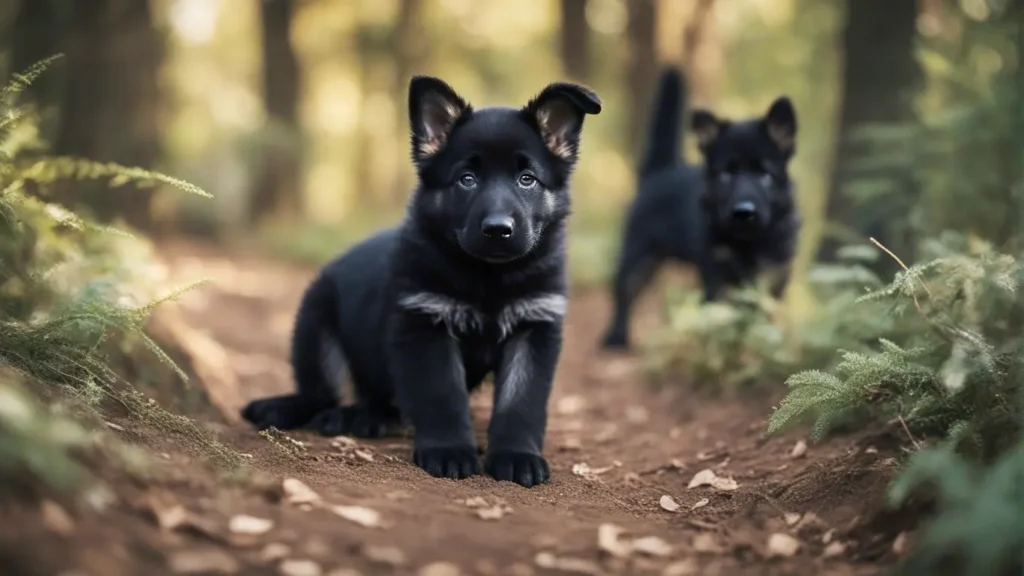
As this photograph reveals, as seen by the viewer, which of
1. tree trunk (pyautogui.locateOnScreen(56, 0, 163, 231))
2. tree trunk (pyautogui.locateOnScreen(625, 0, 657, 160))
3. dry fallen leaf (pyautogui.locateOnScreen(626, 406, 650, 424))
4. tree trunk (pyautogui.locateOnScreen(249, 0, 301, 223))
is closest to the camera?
dry fallen leaf (pyautogui.locateOnScreen(626, 406, 650, 424))

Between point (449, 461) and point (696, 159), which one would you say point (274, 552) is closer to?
point (449, 461)

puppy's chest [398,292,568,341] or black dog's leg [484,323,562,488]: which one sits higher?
puppy's chest [398,292,568,341]

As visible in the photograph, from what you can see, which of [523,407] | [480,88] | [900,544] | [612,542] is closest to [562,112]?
[523,407]

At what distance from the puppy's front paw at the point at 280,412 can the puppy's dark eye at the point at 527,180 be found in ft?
5.47

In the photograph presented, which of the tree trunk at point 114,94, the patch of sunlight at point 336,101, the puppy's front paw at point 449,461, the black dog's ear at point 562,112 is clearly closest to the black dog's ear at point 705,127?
the black dog's ear at point 562,112

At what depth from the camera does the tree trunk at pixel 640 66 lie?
42.1 ft

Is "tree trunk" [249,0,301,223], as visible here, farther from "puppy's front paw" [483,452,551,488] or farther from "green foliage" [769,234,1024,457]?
"green foliage" [769,234,1024,457]

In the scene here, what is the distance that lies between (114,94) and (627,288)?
5.70m

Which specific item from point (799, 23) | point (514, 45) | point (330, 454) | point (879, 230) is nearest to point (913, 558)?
point (330, 454)

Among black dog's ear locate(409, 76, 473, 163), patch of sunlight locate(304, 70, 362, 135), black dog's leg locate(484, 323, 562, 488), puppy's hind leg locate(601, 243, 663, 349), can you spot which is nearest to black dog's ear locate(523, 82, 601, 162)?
black dog's ear locate(409, 76, 473, 163)

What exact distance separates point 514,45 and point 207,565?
883 inches

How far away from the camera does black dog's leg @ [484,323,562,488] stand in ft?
13.5

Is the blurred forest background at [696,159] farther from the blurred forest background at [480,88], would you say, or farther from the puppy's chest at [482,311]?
the puppy's chest at [482,311]

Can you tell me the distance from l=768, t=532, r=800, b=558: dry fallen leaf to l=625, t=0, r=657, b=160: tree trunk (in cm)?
977
